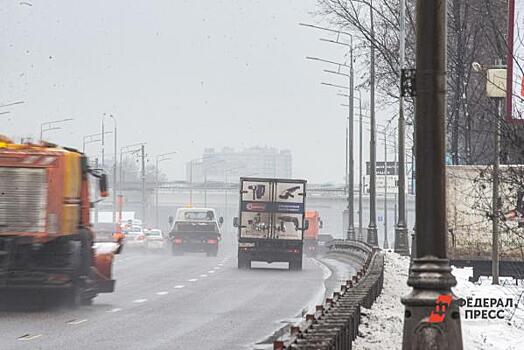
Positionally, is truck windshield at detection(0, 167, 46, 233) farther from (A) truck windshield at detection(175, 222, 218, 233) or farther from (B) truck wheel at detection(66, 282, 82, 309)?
(A) truck windshield at detection(175, 222, 218, 233)

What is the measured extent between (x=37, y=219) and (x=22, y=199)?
1.51ft

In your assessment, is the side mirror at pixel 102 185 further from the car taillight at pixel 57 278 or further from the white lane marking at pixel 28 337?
the white lane marking at pixel 28 337

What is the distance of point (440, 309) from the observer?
36.7ft

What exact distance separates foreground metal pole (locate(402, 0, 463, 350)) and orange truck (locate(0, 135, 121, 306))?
13531mm

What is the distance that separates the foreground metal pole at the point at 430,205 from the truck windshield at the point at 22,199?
13561mm

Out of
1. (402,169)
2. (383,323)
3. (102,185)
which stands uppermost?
(402,169)

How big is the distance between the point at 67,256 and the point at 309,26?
2760cm

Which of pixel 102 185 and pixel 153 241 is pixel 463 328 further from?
pixel 153 241

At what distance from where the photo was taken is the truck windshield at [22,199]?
23891 mm

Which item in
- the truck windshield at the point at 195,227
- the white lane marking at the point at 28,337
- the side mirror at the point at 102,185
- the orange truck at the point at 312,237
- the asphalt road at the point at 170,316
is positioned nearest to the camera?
the asphalt road at the point at 170,316

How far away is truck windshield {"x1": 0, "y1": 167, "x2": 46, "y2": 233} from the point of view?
23891 millimetres

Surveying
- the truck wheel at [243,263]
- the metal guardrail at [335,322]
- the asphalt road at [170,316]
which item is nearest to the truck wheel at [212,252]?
the truck wheel at [243,263]

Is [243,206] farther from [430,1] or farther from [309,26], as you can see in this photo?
[430,1]

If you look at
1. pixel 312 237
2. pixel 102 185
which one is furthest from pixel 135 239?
pixel 102 185
